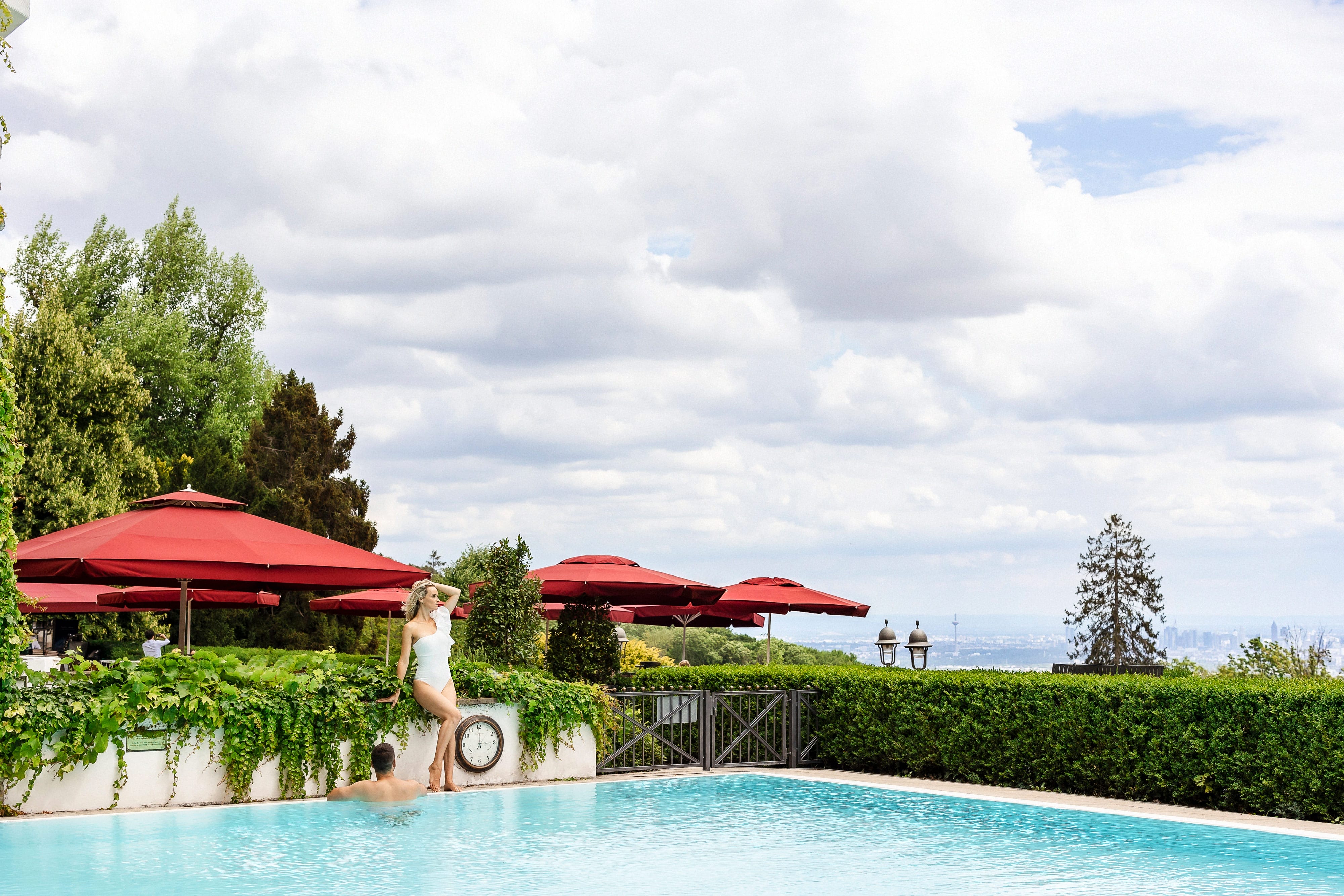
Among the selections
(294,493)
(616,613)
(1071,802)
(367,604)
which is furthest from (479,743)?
(294,493)

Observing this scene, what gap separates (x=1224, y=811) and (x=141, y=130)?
34415 millimetres

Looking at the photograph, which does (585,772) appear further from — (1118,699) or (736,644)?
(736,644)

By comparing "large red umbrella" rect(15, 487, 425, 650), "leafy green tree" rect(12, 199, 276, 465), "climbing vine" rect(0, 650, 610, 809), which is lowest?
"climbing vine" rect(0, 650, 610, 809)

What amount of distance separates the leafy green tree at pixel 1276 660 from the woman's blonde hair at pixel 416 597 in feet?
52.6

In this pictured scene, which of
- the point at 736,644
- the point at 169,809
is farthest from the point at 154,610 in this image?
the point at 736,644

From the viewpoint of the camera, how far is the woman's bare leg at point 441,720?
1309 centimetres

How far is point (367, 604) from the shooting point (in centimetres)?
2198

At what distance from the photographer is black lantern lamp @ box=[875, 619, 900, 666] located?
2466cm

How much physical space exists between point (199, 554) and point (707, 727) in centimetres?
680

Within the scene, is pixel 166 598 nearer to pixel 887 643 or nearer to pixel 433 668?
pixel 433 668

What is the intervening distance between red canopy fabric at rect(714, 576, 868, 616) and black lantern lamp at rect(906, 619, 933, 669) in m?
1.21

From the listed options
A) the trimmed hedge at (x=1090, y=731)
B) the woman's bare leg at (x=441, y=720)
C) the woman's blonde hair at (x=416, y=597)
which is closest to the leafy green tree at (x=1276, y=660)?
the trimmed hedge at (x=1090, y=731)

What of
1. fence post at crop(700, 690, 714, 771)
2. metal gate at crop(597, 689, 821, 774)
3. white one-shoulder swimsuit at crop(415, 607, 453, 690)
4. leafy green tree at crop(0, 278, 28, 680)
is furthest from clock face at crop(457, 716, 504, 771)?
leafy green tree at crop(0, 278, 28, 680)

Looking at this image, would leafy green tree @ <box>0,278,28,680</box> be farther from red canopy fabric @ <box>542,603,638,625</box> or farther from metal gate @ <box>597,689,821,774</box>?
red canopy fabric @ <box>542,603,638,625</box>
